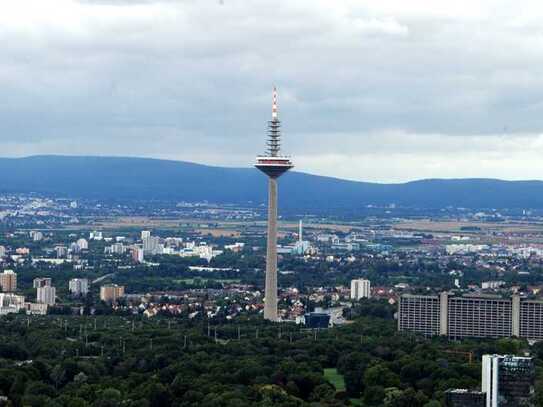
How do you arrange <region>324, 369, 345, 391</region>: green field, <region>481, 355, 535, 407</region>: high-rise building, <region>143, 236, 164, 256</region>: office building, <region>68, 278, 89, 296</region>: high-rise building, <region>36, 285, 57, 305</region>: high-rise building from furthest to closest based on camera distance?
<region>143, 236, 164, 256</region>: office building
<region>68, 278, 89, 296</region>: high-rise building
<region>36, 285, 57, 305</region>: high-rise building
<region>324, 369, 345, 391</region>: green field
<region>481, 355, 535, 407</region>: high-rise building

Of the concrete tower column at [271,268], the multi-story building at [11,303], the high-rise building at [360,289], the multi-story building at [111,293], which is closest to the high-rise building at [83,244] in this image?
the multi-story building at [111,293]

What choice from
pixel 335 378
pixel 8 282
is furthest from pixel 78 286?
pixel 335 378

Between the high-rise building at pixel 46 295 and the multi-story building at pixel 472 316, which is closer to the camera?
the multi-story building at pixel 472 316

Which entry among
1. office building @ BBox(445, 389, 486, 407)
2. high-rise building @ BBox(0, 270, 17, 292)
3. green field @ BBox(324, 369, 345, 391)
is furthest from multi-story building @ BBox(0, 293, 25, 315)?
office building @ BBox(445, 389, 486, 407)

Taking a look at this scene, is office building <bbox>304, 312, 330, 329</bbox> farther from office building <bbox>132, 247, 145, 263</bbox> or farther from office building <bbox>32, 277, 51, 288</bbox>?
office building <bbox>132, 247, 145, 263</bbox>

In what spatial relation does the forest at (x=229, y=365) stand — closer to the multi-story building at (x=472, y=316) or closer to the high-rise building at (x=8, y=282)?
the multi-story building at (x=472, y=316)

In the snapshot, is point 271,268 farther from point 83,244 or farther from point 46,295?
point 83,244
